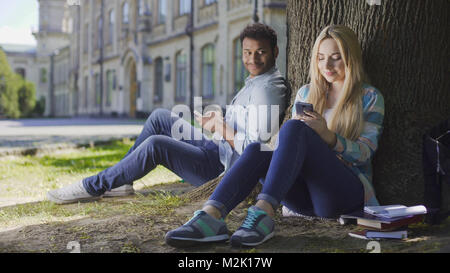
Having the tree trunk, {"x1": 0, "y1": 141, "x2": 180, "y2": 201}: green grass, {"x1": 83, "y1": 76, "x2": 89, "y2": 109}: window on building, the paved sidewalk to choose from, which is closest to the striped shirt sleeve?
the tree trunk

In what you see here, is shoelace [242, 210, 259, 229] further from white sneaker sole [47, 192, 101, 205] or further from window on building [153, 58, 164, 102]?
window on building [153, 58, 164, 102]

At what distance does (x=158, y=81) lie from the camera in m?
27.2

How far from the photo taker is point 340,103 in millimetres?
2924

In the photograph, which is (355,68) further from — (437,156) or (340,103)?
(437,156)

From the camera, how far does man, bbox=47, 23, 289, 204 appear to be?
11.2 feet

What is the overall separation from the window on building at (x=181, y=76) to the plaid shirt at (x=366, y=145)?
847 inches

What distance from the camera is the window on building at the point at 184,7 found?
2420cm

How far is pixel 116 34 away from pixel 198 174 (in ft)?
98.6

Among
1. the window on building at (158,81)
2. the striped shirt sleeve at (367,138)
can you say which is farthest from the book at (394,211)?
the window on building at (158,81)

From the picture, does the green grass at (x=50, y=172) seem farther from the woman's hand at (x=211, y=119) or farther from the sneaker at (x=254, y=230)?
the sneaker at (x=254, y=230)

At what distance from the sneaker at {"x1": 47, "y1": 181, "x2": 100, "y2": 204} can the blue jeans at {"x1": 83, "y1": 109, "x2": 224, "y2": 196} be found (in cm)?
7

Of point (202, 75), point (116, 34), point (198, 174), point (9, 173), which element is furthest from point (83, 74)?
point (198, 174)

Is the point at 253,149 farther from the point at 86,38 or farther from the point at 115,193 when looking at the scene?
the point at 86,38

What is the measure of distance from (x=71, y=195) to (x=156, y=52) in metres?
23.8
